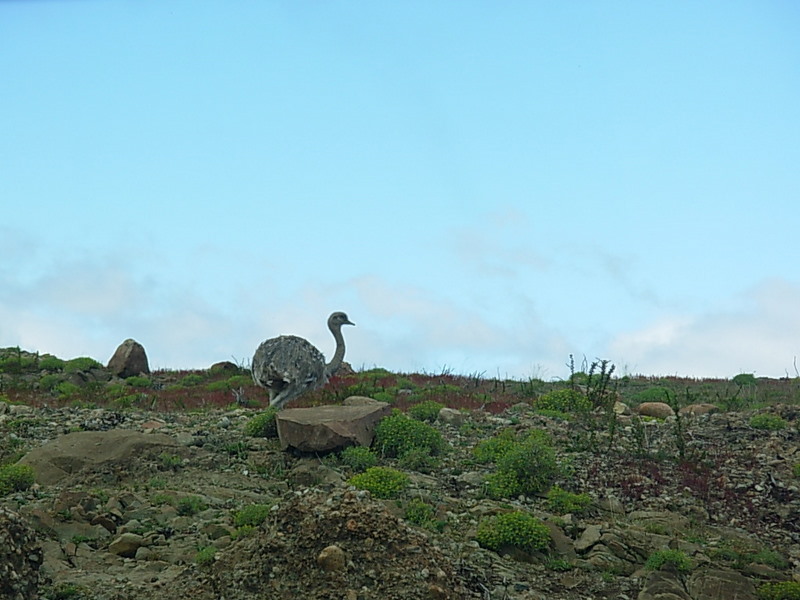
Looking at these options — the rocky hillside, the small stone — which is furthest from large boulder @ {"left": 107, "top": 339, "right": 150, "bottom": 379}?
the small stone

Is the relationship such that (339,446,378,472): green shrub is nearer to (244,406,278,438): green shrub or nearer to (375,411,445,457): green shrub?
(375,411,445,457): green shrub

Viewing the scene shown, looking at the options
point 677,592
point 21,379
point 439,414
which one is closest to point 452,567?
point 677,592

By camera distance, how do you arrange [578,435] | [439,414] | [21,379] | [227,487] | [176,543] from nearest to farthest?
[176,543]
[227,487]
[578,435]
[439,414]
[21,379]

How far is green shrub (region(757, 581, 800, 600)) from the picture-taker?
9.55 m

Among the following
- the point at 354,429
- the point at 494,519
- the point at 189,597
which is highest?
the point at 354,429

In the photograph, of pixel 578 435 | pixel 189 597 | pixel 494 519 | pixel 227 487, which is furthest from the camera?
pixel 578 435

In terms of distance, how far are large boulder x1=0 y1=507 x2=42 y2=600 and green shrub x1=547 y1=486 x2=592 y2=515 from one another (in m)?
6.30

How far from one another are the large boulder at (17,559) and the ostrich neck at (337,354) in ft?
42.6

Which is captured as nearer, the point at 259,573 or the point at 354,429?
the point at 259,573

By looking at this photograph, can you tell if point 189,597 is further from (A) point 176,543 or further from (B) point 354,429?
(B) point 354,429

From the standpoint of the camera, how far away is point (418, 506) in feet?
35.7

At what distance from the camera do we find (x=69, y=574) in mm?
8836

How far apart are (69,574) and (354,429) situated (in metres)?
5.44

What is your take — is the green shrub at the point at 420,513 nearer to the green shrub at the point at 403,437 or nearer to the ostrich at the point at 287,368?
the green shrub at the point at 403,437
